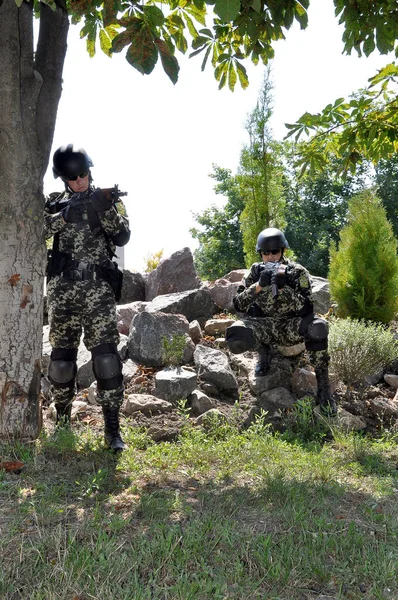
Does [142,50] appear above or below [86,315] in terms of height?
above

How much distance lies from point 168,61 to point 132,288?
606cm

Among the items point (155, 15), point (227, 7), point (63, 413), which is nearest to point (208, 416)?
point (63, 413)

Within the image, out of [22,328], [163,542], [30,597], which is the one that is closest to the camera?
[30,597]

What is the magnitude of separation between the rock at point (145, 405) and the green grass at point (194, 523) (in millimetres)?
847

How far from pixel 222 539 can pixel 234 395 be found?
323 centimetres

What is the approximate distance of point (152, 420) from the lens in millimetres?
5164

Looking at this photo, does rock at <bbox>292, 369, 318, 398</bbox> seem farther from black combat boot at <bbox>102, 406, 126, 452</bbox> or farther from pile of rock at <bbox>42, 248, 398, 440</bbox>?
black combat boot at <bbox>102, 406, 126, 452</bbox>

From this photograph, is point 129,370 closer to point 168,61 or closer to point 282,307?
point 282,307

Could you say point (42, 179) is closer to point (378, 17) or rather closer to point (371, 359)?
point (378, 17)

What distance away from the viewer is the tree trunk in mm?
3959

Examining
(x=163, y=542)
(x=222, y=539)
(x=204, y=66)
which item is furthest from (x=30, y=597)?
(x=204, y=66)

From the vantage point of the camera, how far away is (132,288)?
911cm

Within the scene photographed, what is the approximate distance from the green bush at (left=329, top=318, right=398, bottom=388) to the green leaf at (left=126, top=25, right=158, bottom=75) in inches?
154

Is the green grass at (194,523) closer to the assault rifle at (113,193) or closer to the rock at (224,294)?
the assault rifle at (113,193)
